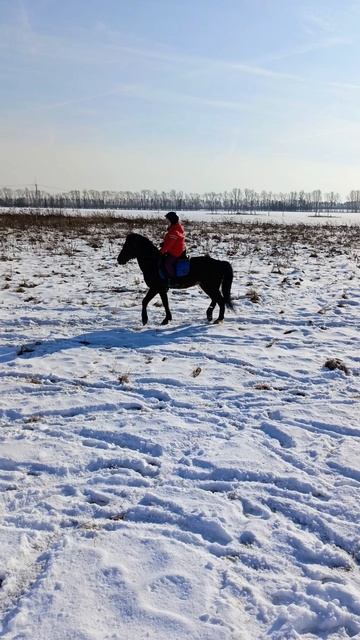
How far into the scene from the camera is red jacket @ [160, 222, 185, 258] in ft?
30.7

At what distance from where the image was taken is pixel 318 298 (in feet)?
38.6

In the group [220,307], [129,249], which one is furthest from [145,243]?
[220,307]

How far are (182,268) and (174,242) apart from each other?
569 mm

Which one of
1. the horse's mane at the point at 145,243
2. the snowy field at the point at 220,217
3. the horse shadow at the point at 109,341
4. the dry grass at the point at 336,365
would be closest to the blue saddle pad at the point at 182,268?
the horse's mane at the point at 145,243

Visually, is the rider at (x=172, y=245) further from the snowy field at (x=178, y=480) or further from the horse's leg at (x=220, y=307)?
the snowy field at (x=178, y=480)

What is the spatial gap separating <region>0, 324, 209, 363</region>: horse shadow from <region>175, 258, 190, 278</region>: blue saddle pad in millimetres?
1100

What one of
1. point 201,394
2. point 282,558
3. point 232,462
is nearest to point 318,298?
point 201,394

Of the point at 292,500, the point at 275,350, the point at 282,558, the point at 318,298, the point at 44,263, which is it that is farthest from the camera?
the point at 44,263

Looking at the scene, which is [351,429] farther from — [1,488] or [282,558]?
[1,488]

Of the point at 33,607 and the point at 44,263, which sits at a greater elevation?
the point at 44,263

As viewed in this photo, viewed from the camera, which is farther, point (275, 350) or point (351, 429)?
point (275, 350)

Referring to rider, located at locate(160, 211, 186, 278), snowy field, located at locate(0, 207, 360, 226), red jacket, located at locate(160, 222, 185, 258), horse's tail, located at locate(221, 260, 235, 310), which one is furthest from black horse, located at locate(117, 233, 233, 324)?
snowy field, located at locate(0, 207, 360, 226)

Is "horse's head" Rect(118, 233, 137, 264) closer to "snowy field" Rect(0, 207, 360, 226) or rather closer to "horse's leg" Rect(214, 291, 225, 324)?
"horse's leg" Rect(214, 291, 225, 324)

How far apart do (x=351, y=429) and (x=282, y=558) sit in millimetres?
2284
